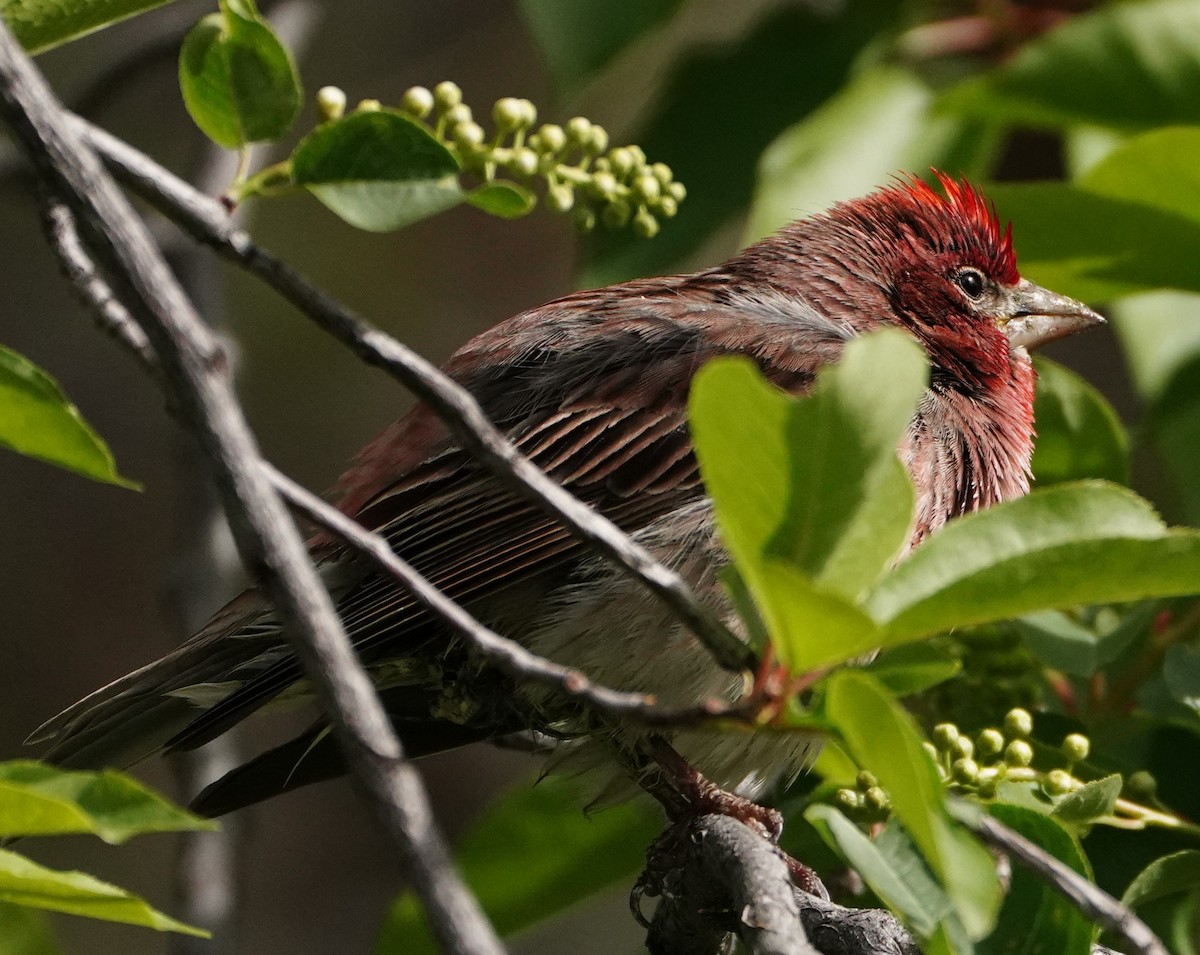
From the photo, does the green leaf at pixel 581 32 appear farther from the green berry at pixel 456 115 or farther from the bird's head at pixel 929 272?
the green berry at pixel 456 115

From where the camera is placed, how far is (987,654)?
3.50 m

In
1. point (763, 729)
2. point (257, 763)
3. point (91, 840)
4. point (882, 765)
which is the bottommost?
point (882, 765)

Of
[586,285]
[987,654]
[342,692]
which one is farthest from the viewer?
[586,285]

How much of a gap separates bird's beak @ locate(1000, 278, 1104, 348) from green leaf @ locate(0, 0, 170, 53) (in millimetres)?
2792

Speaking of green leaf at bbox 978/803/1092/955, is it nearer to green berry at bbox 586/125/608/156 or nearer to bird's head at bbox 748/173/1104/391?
green berry at bbox 586/125/608/156

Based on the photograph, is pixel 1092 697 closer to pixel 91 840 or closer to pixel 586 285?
pixel 586 285

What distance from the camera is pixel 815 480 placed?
1.73 metres

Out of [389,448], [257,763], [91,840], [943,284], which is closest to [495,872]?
[257,763]

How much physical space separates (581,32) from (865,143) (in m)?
1.01

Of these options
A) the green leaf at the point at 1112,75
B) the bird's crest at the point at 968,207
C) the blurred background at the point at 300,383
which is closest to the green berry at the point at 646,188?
the green leaf at the point at 1112,75

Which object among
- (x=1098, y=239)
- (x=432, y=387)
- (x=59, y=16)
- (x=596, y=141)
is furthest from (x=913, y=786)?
(x=1098, y=239)

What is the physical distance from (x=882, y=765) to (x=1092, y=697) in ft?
7.09

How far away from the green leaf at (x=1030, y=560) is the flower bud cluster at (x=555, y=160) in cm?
109

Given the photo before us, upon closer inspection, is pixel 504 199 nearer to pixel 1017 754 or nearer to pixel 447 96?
pixel 447 96
